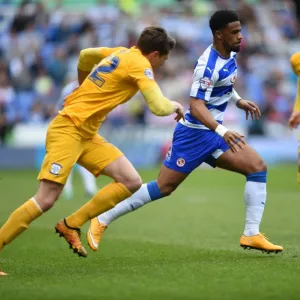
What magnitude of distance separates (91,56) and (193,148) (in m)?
1.46

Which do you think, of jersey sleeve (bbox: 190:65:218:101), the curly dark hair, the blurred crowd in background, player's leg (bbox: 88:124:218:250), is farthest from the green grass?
the blurred crowd in background

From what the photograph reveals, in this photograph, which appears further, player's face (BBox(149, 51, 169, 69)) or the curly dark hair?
the curly dark hair

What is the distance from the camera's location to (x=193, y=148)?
30.3 ft

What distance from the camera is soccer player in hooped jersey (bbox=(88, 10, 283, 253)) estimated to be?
893 centimetres

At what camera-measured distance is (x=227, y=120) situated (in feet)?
90.7

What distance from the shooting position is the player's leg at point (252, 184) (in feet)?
29.5

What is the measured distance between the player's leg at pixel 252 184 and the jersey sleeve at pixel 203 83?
2.20 feet

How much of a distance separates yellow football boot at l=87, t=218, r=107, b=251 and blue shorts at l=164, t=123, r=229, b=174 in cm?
98

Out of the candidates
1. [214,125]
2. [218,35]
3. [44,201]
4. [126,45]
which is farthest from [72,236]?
[126,45]

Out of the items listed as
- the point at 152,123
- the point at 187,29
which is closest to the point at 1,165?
the point at 152,123

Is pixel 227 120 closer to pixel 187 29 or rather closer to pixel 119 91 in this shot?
pixel 187 29

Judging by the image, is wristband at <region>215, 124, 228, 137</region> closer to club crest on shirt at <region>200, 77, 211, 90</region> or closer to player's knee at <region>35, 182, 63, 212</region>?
club crest on shirt at <region>200, 77, 211, 90</region>

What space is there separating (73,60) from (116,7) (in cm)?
324

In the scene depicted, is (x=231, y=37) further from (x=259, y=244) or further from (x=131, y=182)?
(x=259, y=244)
